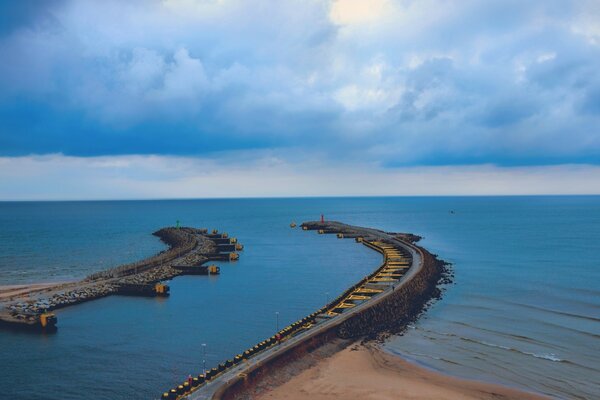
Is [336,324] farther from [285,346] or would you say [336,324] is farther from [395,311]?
[395,311]

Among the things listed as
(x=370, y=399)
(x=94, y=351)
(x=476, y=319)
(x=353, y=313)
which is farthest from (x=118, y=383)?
(x=476, y=319)

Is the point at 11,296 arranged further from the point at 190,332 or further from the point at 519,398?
the point at 519,398

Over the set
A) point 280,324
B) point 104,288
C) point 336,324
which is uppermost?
point 336,324

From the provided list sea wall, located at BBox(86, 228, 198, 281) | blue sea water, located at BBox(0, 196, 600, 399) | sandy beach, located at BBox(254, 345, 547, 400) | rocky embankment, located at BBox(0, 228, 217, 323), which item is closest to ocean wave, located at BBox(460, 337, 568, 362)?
blue sea water, located at BBox(0, 196, 600, 399)

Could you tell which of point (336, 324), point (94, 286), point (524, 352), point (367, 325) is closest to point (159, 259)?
point (94, 286)

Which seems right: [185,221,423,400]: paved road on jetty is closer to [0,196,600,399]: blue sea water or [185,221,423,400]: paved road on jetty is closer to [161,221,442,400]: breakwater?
[161,221,442,400]: breakwater

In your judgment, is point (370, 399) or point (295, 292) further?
point (295, 292)
